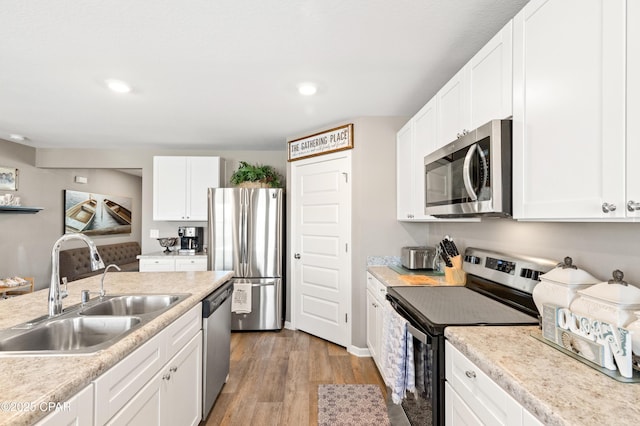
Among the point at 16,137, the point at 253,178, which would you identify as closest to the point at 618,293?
the point at 253,178

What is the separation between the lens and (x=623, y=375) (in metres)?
0.91

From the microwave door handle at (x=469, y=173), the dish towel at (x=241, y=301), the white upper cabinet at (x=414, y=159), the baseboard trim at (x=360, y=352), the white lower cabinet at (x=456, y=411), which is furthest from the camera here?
the dish towel at (x=241, y=301)

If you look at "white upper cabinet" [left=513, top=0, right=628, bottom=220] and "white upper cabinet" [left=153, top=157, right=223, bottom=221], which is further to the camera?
"white upper cabinet" [left=153, top=157, right=223, bottom=221]

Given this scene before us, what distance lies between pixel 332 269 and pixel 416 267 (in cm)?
100

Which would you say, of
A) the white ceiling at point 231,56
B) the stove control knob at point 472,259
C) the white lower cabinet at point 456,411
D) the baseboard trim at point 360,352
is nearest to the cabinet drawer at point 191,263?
the white ceiling at point 231,56

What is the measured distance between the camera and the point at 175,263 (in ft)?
13.8

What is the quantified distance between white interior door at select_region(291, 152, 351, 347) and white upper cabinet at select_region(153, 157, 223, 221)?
1.38 metres

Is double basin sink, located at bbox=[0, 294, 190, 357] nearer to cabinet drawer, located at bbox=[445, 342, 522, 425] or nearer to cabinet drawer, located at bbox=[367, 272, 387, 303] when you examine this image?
cabinet drawer, located at bbox=[445, 342, 522, 425]

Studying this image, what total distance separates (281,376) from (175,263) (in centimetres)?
224

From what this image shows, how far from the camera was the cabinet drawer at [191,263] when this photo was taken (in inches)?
165

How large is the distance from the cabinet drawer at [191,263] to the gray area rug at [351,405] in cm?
231

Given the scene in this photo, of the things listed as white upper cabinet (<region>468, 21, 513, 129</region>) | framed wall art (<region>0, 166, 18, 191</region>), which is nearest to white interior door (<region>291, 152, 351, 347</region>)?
white upper cabinet (<region>468, 21, 513, 129</region>)

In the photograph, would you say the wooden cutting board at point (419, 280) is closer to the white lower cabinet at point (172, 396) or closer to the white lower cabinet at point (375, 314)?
the white lower cabinet at point (375, 314)

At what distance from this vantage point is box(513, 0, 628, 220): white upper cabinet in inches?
35.3
